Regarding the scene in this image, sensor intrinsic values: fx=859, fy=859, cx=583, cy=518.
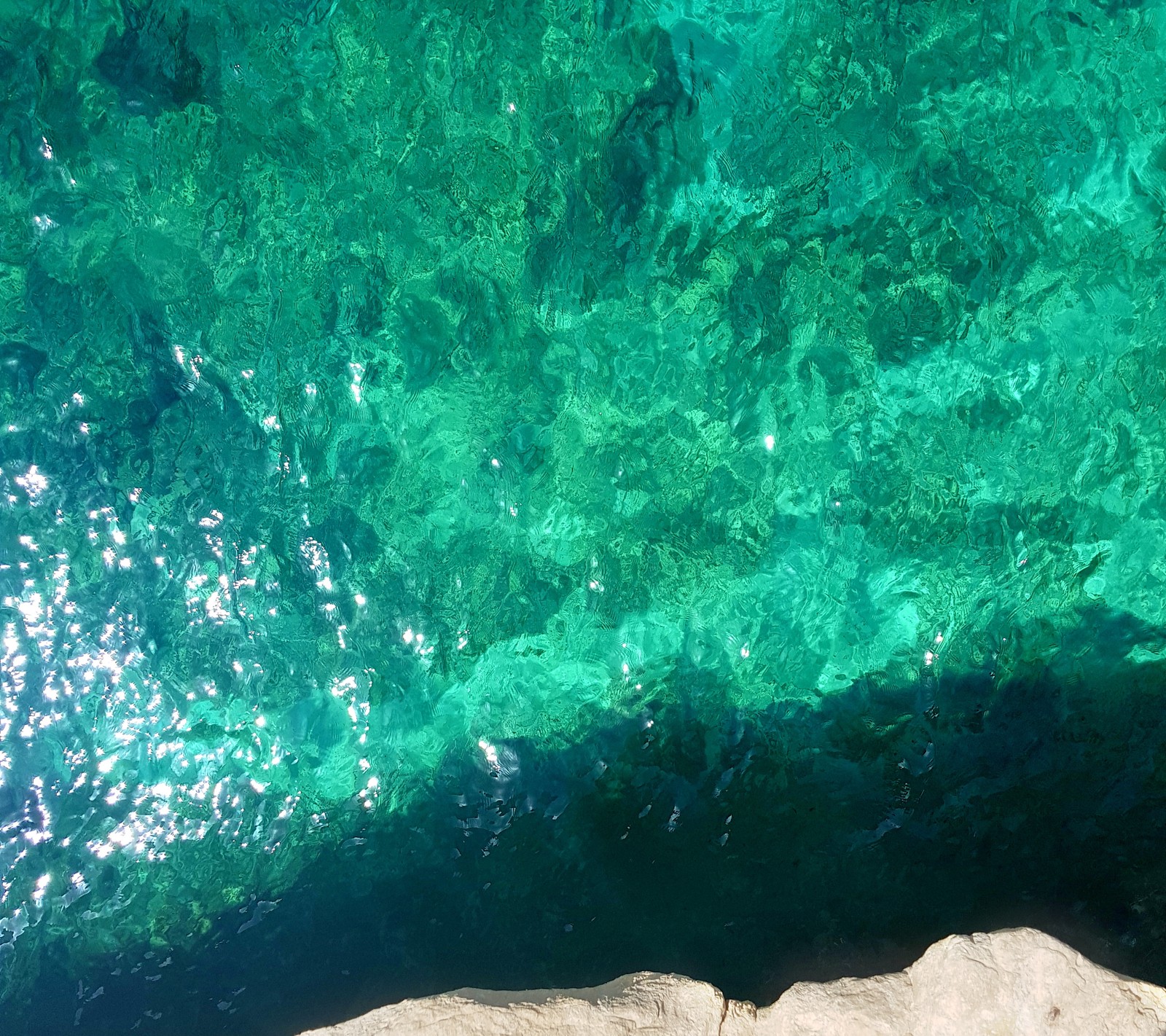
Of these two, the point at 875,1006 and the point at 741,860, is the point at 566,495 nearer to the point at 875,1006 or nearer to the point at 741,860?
the point at 741,860

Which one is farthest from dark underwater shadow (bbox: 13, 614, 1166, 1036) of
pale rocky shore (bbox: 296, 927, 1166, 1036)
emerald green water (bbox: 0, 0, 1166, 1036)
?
pale rocky shore (bbox: 296, 927, 1166, 1036)

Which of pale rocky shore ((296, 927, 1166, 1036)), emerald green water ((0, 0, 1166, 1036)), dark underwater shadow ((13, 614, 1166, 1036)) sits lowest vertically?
pale rocky shore ((296, 927, 1166, 1036))

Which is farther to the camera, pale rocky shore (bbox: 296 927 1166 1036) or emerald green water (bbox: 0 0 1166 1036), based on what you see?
emerald green water (bbox: 0 0 1166 1036)

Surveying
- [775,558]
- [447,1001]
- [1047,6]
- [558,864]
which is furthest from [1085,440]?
[447,1001]

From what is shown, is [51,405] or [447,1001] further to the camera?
[51,405]

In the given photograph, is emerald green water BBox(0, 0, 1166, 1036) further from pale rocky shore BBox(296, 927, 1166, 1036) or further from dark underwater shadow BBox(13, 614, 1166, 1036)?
pale rocky shore BBox(296, 927, 1166, 1036)

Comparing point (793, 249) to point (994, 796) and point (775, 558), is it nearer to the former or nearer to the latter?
point (775, 558)

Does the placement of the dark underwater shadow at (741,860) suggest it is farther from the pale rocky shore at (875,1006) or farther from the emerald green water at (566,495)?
the pale rocky shore at (875,1006)
